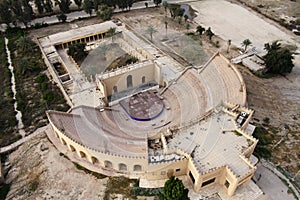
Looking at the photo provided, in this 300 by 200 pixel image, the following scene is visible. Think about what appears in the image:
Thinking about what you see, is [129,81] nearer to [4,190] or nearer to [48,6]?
[4,190]

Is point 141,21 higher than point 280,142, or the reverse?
point 141,21

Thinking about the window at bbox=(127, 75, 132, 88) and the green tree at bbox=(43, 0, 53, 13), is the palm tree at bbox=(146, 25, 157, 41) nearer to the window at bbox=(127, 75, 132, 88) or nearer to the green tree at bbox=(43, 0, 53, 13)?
the window at bbox=(127, 75, 132, 88)

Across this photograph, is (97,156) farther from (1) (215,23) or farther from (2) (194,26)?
(1) (215,23)

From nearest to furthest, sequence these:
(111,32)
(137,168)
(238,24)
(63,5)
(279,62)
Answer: (137,168) < (279,62) < (111,32) < (238,24) < (63,5)

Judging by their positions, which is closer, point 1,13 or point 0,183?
point 0,183

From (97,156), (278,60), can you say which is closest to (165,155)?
(97,156)

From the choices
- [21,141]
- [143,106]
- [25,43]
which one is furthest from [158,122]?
[25,43]

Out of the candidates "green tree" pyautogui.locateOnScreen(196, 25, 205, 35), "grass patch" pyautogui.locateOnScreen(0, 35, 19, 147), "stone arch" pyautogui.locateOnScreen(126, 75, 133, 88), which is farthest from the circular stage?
"green tree" pyautogui.locateOnScreen(196, 25, 205, 35)
